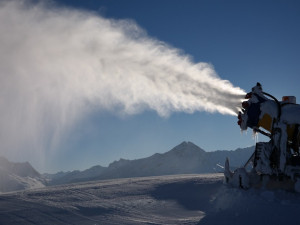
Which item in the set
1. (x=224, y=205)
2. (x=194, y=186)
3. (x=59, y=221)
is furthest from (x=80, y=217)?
(x=194, y=186)

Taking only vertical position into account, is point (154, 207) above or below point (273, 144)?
below

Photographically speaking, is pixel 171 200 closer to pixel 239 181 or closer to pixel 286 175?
pixel 239 181

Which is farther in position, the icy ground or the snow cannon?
the snow cannon

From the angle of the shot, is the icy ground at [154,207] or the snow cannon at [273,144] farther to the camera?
the snow cannon at [273,144]

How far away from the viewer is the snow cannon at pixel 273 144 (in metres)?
15.0

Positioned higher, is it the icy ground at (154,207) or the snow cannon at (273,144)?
the snow cannon at (273,144)

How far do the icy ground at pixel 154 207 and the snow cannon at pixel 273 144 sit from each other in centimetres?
85

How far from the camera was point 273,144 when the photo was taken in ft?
51.3

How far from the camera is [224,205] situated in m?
14.4

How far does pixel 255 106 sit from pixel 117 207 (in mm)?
8387

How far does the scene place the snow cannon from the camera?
15.0 meters

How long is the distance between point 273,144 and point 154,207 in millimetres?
6412

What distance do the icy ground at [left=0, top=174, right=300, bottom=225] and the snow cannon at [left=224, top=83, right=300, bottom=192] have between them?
0.85 m

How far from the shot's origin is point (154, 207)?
49.5 feet
